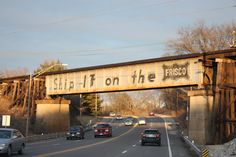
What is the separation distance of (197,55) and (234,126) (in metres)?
7.56

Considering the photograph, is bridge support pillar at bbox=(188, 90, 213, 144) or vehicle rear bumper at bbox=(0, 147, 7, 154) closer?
vehicle rear bumper at bbox=(0, 147, 7, 154)

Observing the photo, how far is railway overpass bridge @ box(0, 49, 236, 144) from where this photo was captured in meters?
39.6

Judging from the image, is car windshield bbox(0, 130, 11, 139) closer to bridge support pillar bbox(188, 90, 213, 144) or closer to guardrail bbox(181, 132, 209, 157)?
guardrail bbox(181, 132, 209, 157)

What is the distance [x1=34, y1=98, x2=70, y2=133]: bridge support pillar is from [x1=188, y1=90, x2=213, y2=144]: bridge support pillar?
2385 cm

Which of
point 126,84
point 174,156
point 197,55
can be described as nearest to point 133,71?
point 126,84

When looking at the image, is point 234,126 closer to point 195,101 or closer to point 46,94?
point 195,101

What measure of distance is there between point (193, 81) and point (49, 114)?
974 inches

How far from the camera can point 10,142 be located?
76.1ft

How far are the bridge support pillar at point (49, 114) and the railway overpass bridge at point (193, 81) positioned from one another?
3600mm

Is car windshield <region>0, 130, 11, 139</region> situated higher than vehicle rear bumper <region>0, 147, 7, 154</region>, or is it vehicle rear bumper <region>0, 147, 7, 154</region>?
car windshield <region>0, 130, 11, 139</region>

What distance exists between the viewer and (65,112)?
62000mm

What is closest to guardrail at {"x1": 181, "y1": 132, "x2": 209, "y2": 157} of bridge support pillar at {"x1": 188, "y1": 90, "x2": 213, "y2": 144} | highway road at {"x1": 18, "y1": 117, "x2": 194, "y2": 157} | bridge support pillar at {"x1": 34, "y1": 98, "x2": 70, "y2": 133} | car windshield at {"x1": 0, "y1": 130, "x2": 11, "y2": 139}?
highway road at {"x1": 18, "y1": 117, "x2": 194, "y2": 157}

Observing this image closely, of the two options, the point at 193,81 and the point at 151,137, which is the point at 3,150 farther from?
the point at 193,81

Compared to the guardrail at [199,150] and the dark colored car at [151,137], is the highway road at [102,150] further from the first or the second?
the dark colored car at [151,137]
